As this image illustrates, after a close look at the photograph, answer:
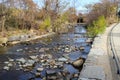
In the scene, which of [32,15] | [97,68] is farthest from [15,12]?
[97,68]

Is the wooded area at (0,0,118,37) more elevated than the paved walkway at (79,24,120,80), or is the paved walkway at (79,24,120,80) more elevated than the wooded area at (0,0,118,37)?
the wooded area at (0,0,118,37)

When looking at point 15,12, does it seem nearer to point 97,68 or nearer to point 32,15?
point 32,15

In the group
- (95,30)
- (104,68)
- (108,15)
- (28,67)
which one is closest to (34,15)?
(95,30)

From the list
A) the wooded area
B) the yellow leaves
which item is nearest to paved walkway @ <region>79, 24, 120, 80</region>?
the wooded area

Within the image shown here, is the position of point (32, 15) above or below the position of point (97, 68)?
above

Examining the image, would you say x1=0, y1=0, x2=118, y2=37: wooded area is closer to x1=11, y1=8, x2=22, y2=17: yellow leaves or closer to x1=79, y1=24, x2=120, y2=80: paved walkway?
x1=11, y1=8, x2=22, y2=17: yellow leaves

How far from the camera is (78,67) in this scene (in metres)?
10.4

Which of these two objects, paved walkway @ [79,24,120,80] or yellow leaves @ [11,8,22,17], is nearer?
paved walkway @ [79,24,120,80]

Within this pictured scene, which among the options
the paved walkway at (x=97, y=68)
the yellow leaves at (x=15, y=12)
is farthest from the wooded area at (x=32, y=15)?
the paved walkway at (x=97, y=68)

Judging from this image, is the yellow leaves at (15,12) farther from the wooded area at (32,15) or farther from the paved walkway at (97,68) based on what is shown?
the paved walkway at (97,68)

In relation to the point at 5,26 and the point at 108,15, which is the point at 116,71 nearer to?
the point at 5,26

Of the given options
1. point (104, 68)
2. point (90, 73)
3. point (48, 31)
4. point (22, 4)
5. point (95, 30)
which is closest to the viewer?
point (90, 73)

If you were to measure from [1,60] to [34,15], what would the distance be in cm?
1635

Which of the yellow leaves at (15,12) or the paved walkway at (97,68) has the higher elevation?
the yellow leaves at (15,12)
